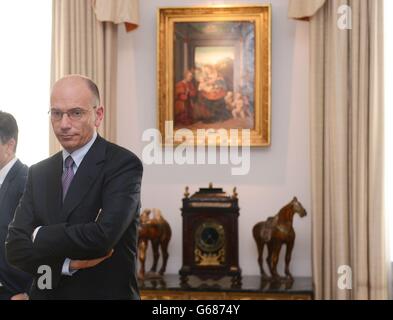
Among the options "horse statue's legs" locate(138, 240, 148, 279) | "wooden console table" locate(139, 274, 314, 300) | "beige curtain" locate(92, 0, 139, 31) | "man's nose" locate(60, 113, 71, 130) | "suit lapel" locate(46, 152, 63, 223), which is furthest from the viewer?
"beige curtain" locate(92, 0, 139, 31)

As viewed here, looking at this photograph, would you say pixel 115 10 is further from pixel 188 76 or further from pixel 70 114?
pixel 70 114

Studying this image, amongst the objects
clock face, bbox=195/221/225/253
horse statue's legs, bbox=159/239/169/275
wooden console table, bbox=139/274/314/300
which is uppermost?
clock face, bbox=195/221/225/253

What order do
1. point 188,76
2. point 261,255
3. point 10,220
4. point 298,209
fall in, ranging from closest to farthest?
point 10,220
point 298,209
point 261,255
point 188,76

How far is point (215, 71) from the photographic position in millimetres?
5215

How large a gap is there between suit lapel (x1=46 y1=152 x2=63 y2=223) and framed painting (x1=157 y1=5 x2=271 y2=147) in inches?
133

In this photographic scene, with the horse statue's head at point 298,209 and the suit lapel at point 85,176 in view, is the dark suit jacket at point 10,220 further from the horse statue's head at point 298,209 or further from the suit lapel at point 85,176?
the horse statue's head at point 298,209

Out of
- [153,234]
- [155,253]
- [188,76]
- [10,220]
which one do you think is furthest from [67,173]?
[188,76]

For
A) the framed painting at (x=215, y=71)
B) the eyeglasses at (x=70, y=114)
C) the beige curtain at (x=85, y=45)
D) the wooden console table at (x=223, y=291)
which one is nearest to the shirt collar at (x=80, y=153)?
the eyeglasses at (x=70, y=114)

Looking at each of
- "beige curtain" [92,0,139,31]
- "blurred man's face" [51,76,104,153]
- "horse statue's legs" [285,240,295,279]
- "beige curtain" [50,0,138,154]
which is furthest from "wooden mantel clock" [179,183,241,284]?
"blurred man's face" [51,76,104,153]

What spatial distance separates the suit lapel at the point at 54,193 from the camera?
1.81m

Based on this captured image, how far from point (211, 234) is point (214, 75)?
4.40ft

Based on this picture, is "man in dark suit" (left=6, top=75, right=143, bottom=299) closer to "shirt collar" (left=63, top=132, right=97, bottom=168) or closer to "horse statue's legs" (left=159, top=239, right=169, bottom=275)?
"shirt collar" (left=63, top=132, right=97, bottom=168)

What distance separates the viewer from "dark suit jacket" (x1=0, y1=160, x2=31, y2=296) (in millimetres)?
2158

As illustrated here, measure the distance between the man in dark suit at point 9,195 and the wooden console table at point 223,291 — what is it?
2.50 metres
